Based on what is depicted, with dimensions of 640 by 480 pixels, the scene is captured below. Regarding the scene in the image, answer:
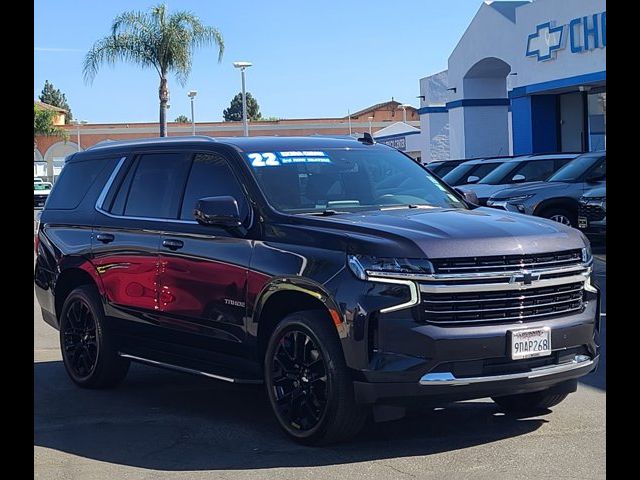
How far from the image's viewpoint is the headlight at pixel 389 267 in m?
5.75

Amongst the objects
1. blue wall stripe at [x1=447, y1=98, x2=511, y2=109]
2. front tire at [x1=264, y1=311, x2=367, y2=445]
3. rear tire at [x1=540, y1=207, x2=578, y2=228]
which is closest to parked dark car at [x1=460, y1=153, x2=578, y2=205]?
rear tire at [x1=540, y1=207, x2=578, y2=228]

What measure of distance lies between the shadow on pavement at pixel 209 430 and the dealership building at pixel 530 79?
21.7m

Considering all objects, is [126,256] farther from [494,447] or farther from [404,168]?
[494,447]

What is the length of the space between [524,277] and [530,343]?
370 millimetres

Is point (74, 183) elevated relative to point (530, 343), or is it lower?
elevated

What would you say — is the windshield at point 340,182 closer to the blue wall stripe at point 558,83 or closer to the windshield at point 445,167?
the windshield at point 445,167

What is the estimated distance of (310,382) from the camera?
612 centimetres

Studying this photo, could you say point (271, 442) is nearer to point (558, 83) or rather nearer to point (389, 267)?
point (389, 267)

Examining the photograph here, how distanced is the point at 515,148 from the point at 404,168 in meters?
25.6

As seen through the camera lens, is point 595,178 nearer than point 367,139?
No

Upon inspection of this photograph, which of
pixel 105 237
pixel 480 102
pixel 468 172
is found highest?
pixel 480 102

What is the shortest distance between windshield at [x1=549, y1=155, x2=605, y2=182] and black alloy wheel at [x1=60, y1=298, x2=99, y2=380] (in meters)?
11.6

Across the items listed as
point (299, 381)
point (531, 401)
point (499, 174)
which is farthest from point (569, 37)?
point (299, 381)

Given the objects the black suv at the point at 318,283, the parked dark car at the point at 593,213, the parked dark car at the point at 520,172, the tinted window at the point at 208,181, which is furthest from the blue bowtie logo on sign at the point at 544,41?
the tinted window at the point at 208,181
